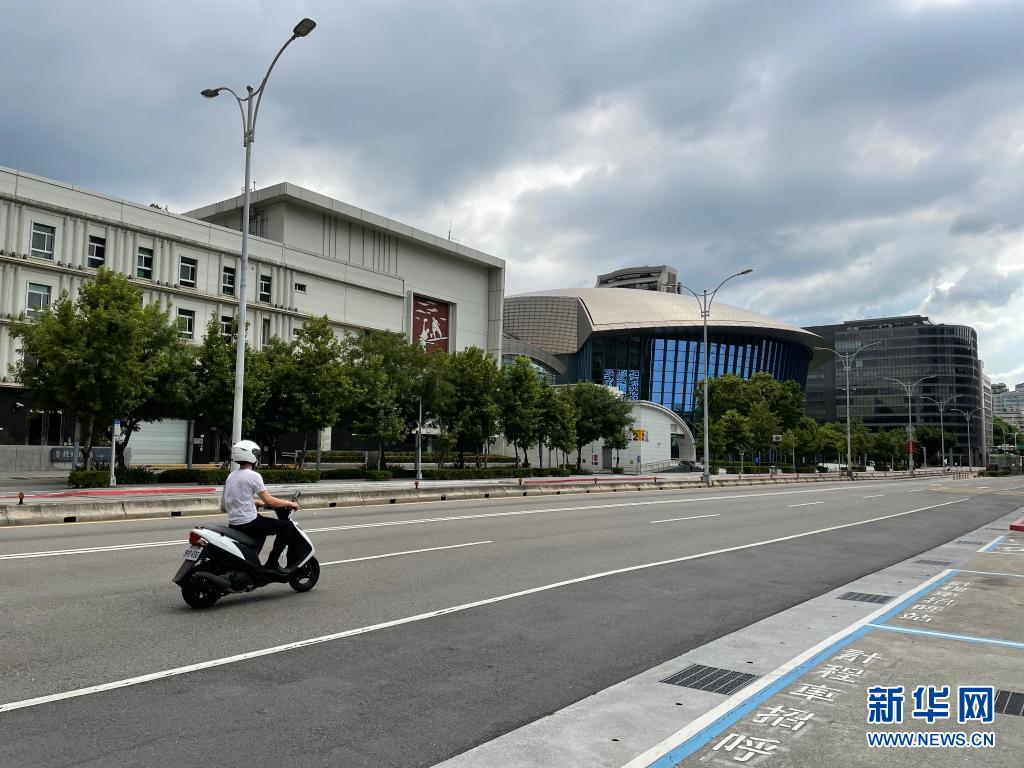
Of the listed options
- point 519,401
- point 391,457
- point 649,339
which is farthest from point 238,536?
point 649,339

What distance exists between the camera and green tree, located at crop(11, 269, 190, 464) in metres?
29.2

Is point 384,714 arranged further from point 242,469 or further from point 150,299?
point 150,299

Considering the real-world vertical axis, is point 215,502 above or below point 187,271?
below

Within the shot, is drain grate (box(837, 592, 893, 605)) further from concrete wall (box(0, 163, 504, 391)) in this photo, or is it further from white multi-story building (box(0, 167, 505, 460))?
concrete wall (box(0, 163, 504, 391))

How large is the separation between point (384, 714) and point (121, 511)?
16.6m

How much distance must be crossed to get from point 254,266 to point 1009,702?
58.2 meters

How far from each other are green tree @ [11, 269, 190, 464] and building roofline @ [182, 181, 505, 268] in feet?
102

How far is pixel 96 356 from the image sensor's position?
2917cm

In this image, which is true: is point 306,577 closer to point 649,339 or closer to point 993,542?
point 993,542

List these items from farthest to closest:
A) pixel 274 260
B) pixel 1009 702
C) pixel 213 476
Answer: pixel 274 260
pixel 213 476
pixel 1009 702

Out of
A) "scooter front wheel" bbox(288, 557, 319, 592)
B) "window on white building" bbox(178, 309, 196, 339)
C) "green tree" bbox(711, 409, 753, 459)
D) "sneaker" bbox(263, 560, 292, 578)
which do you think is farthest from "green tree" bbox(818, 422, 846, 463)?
"sneaker" bbox(263, 560, 292, 578)

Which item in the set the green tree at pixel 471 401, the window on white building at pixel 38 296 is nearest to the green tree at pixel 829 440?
the green tree at pixel 471 401

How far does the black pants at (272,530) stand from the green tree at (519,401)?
145 ft

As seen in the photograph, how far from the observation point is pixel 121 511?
18.8 metres
